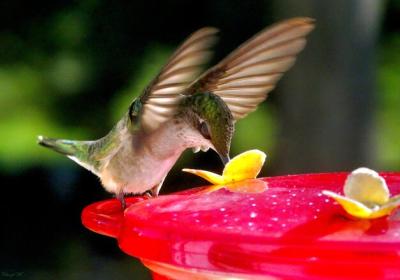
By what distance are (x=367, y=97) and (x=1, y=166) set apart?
3.54 meters

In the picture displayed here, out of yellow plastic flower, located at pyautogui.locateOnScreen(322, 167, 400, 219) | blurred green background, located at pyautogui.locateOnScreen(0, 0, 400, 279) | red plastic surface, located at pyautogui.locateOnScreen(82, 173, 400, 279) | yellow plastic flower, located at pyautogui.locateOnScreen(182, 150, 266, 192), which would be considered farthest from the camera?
blurred green background, located at pyautogui.locateOnScreen(0, 0, 400, 279)

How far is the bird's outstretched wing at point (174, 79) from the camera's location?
2395mm

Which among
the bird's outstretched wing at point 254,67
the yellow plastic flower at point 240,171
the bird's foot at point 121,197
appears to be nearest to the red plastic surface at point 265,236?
the yellow plastic flower at point 240,171

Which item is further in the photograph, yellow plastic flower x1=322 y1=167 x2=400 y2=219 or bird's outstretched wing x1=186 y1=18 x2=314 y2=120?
bird's outstretched wing x1=186 y1=18 x2=314 y2=120

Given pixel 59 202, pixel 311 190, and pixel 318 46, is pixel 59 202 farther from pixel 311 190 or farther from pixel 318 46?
pixel 311 190

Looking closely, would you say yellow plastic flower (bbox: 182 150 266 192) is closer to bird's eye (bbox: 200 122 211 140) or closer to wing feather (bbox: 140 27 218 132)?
bird's eye (bbox: 200 122 211 140)

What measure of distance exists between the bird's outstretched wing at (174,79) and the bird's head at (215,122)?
74 millimetres

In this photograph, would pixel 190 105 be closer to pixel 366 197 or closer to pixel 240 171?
pixel 240 171

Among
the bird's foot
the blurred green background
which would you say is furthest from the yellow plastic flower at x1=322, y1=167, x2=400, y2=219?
the blurred green background

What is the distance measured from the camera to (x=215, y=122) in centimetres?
254

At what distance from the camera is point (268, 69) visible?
2.75 m

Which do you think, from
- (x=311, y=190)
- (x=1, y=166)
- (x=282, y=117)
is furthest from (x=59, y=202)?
(x=311, y=190)

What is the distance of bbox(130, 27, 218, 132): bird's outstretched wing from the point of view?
2395 mm

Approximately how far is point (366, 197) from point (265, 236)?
266 mm
